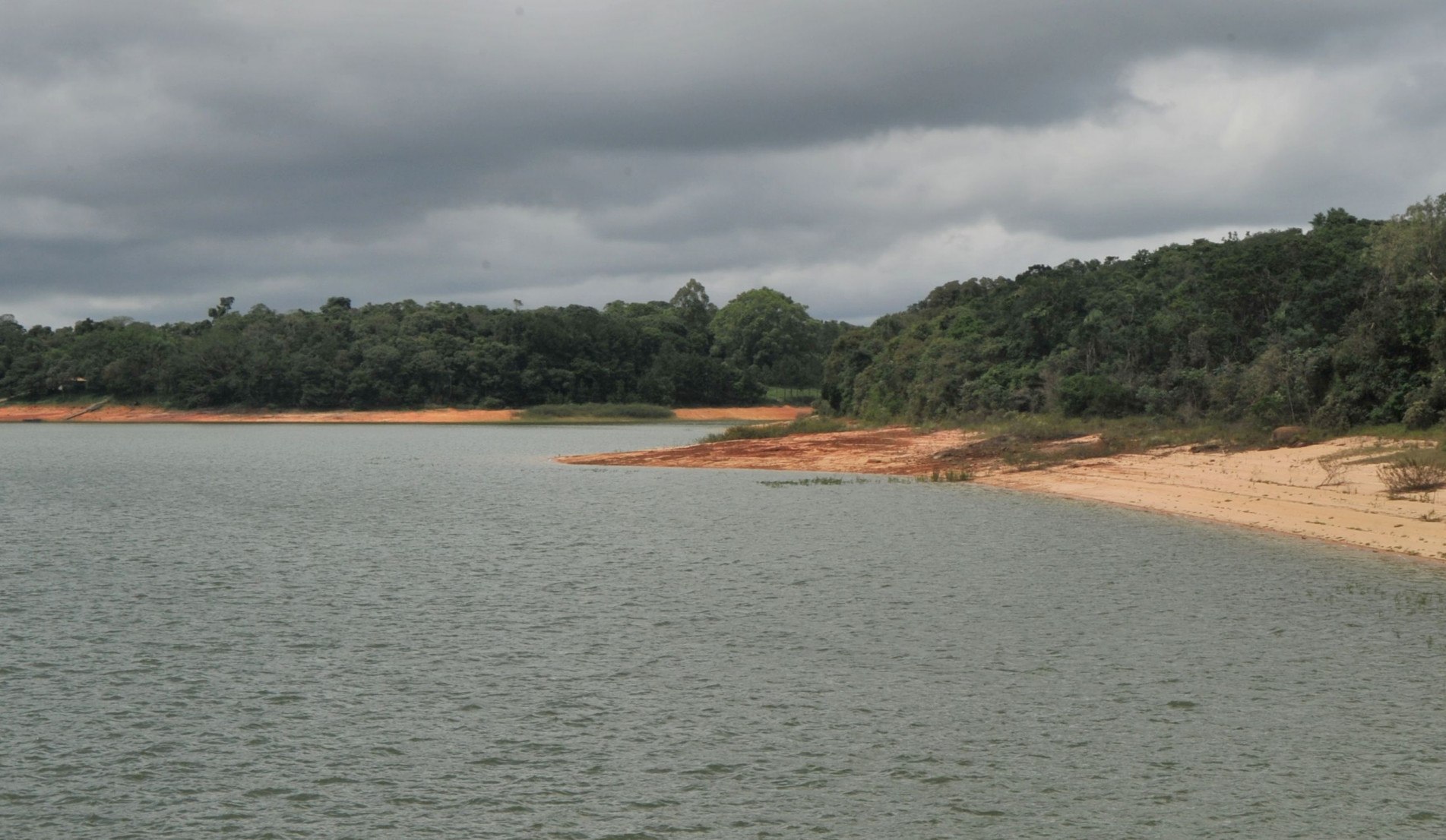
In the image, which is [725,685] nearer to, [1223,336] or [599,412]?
[1223,336]

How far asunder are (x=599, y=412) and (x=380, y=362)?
24752 millimetres

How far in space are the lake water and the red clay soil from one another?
841 inches

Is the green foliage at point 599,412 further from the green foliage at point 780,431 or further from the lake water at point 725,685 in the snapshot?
the lake water at point 725,685

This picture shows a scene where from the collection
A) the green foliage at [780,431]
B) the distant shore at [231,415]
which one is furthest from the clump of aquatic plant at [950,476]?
the distant shore at [231,415]

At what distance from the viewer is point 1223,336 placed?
48344 mm

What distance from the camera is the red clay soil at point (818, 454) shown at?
50.8m

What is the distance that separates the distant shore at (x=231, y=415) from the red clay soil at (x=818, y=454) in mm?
76111

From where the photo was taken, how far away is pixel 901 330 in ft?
301

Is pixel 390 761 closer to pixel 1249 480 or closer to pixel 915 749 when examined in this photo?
pixel 915 749

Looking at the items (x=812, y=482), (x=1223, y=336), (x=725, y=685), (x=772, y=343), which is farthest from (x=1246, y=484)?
(x=772, y=343)

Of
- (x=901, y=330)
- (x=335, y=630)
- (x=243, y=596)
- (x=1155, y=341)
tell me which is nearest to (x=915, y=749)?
(x=335, y=630)

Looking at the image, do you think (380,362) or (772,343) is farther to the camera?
(772,343)

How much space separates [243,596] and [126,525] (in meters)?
13.7

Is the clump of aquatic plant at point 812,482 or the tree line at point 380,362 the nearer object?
the clump of aquatic plant at point 812,482
